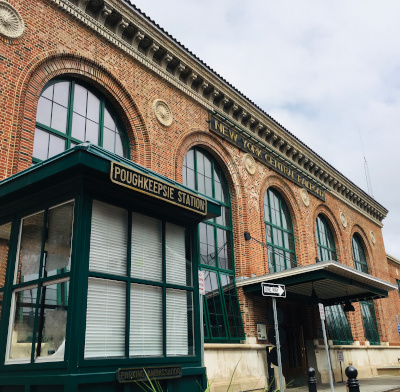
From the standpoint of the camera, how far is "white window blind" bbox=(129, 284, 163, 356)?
568 cm

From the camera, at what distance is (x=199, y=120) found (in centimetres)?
1605

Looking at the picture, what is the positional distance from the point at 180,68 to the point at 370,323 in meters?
19.2

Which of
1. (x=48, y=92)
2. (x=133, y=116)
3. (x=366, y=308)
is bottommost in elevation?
(x=366, y=308)

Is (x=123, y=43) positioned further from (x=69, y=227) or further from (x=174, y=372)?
(x=174, y=372)

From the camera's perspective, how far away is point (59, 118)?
1138 centimetres

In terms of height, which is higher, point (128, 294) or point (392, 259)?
point (392, 259)

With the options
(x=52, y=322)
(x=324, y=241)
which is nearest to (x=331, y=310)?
(x=324, y=241)

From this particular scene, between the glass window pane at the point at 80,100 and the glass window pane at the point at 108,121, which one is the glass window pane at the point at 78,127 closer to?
the glass window pane at the point at 80,100

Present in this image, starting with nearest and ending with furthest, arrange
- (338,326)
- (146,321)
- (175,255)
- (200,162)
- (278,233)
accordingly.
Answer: (146,321), (175,255), (200,162), (278,233), (338,326)

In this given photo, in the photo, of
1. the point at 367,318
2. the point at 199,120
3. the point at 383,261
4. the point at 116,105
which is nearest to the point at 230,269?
the point at 199,120

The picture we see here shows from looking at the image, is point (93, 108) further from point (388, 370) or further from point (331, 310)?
point (388, 370)

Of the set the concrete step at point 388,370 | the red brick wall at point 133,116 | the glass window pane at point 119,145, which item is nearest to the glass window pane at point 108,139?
the glass window pane at point 119,145

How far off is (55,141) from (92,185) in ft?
20.3

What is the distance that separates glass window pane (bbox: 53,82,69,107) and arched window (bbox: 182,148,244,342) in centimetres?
485
